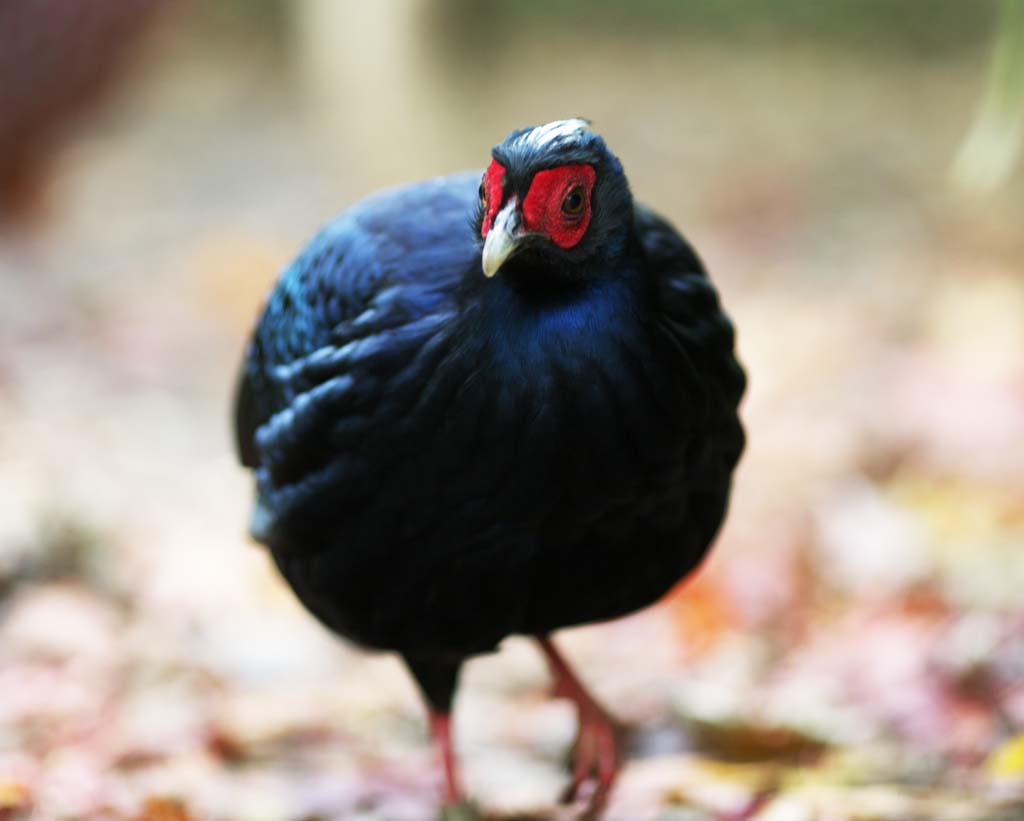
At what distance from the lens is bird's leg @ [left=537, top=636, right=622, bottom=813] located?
3.43 metres

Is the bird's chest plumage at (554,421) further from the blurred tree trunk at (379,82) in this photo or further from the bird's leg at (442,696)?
the blurred tree trunk at (379,82)

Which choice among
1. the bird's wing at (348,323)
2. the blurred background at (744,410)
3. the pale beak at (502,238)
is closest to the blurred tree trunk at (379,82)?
the blurred background at (744,410)

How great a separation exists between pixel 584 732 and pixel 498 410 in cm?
133

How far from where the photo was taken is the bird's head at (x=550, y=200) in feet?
7.47

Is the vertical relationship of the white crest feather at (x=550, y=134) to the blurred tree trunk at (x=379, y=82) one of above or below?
above

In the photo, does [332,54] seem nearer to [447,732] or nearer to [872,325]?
[872,325]

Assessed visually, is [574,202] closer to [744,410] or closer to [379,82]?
[744,410]

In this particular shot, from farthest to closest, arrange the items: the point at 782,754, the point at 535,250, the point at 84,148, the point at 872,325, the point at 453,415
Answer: the point at 84,148
the point at 872,325
the point at 782,754
the point at 453,415
the point at 535,250

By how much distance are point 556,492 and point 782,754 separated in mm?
1461

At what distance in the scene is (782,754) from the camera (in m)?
3.61

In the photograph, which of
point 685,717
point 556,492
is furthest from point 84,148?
point 556,492

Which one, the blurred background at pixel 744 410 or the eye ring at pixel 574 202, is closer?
the eye ring at pixel 574 202

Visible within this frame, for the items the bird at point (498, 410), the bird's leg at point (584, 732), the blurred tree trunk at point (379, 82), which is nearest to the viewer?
the bird at point (498, 410)

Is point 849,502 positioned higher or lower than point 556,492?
lower
